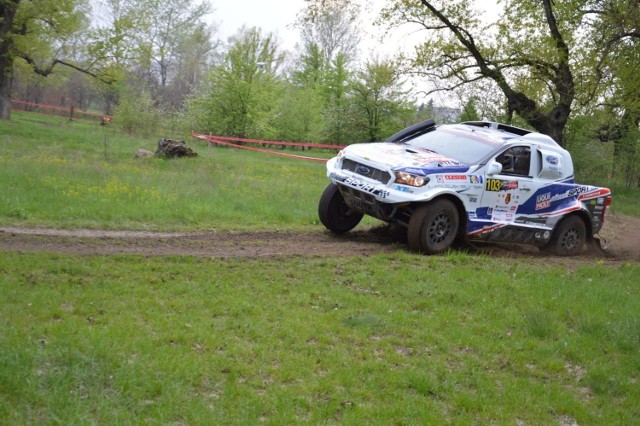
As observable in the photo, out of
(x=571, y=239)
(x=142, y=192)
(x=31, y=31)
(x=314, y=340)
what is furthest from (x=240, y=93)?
(x=314, y=340)

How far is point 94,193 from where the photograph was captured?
11.9 metres

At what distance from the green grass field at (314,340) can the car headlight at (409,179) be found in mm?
1107

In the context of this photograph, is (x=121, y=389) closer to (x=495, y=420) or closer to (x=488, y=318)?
(x=495, y=420)

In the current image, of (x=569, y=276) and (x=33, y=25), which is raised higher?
(x=33, y=25)

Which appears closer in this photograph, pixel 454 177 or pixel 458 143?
pixel 454 177

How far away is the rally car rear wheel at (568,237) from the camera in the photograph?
444 inches

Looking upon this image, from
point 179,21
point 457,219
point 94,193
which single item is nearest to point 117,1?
point 179,21

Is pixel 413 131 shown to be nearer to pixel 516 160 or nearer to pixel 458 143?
pixel 458 143

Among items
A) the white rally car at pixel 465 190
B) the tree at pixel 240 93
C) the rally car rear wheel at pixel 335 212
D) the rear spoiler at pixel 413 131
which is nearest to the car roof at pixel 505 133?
the white rally car at pixel 465 190

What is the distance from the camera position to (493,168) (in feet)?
31.8

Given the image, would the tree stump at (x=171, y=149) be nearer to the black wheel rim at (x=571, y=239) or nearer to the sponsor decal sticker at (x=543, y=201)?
the sponsor decal sticker at (x=543, y=201)

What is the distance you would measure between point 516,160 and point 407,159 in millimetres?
2281

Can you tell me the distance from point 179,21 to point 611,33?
4952cm

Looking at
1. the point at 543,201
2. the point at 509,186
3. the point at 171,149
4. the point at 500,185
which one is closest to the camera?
the point at 500,185
